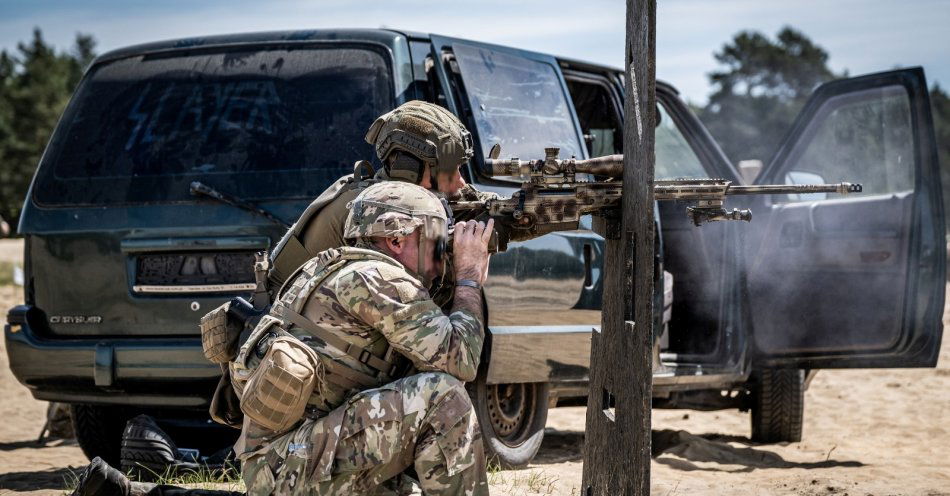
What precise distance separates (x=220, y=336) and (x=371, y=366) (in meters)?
0.61

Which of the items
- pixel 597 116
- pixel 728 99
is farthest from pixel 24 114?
pixel 597 116

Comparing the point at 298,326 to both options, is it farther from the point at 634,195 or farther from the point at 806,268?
the point at 806,268

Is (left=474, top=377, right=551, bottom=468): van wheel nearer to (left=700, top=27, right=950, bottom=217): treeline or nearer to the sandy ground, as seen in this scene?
the sandy ground

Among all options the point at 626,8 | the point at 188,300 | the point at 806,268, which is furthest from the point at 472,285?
the point at 806,268

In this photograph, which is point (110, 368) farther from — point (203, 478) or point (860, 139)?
point (860, 139)

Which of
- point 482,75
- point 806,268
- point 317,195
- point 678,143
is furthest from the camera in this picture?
point 678,143

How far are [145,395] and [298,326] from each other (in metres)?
1.90


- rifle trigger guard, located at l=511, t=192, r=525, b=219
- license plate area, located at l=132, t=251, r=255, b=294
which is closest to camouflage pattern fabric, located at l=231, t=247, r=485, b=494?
rifle trigger guard, located at l=511, t=192, r=525, b=219

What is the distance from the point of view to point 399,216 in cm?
407

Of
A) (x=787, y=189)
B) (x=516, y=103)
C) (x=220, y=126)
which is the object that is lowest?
(x=787, y=189)

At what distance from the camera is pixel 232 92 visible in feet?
18.9

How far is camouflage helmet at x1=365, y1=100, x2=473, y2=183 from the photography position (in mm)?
4777

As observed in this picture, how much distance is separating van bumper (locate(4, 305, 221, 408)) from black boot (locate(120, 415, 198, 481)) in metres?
0.13

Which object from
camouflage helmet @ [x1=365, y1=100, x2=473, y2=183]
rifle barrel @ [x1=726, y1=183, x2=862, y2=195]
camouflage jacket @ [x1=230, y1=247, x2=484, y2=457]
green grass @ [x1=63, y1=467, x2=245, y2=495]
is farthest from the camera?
green grass @ [x1=63, y1=467, x2=245, y2=495]
